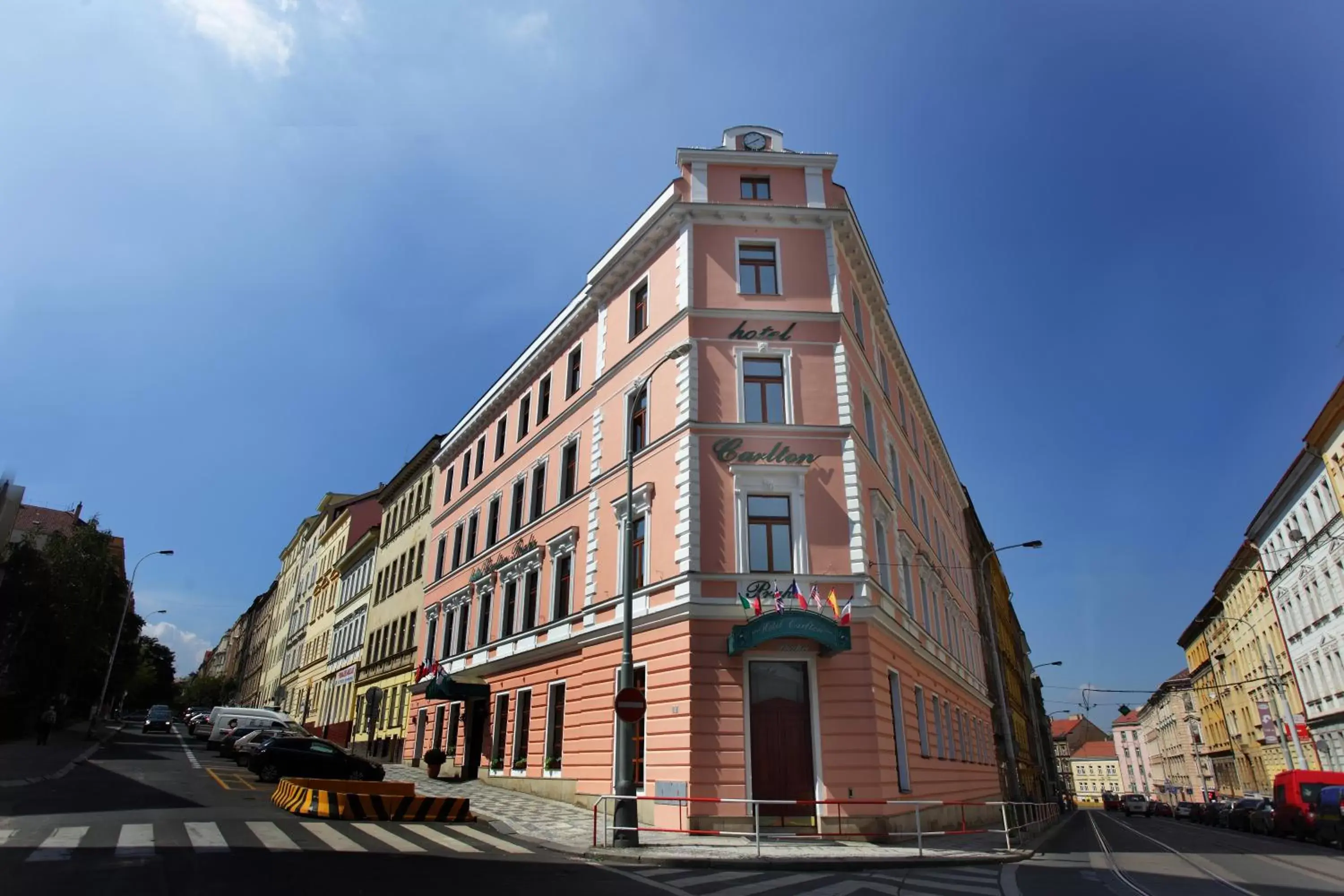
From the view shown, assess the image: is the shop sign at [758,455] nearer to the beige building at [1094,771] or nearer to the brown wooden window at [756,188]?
the brown wooden window at [756,188]

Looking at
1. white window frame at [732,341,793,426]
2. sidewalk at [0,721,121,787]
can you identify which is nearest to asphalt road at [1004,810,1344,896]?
white window frame at [732,341,793,426]

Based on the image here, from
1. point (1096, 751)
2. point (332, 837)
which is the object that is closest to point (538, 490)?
point (332, 837)

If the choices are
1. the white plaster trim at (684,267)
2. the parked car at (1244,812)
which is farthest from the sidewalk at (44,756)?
the parked car at (1244,812)

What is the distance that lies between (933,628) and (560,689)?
44.9ft

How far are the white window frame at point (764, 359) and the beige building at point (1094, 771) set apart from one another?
17143 centimetres

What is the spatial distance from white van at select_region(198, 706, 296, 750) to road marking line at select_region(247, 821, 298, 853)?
81.2ft

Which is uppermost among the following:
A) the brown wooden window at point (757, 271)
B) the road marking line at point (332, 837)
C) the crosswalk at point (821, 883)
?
the brown wooden window at point (757, 271)

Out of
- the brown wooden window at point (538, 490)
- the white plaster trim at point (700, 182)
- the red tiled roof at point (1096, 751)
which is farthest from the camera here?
the red tiled roof at point (1096, 751)

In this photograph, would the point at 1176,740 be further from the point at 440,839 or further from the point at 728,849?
the point at 440,839

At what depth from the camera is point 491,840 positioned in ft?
45.7

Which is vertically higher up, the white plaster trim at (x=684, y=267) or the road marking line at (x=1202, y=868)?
the white plaster trim at (x=684, y=267)

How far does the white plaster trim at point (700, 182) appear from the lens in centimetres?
2208

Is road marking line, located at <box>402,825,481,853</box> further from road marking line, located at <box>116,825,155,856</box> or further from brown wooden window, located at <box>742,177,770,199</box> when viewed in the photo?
brown wooden window, located at <box>742,177,770,199</box>

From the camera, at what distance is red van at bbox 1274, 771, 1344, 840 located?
87.7ft
